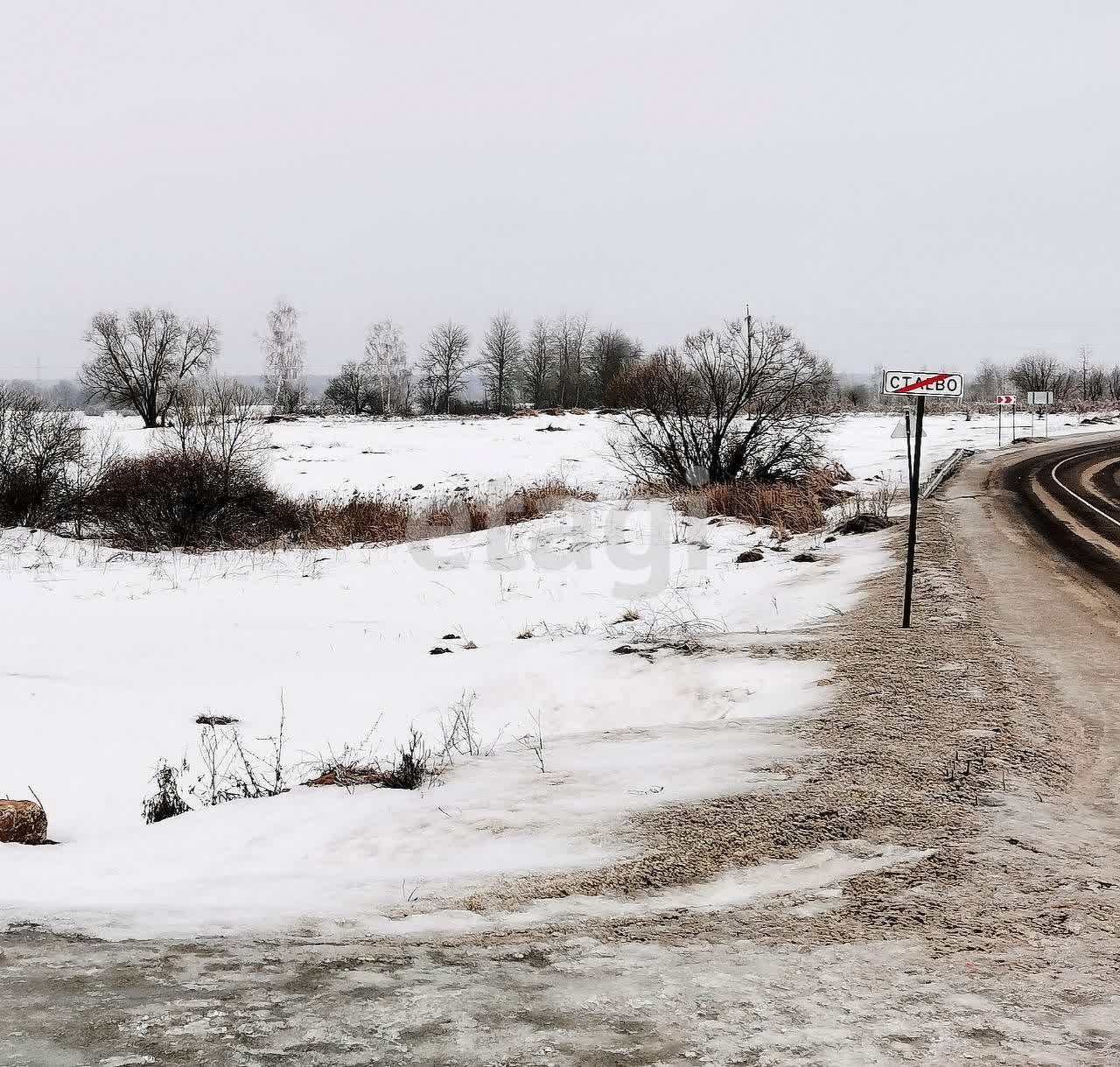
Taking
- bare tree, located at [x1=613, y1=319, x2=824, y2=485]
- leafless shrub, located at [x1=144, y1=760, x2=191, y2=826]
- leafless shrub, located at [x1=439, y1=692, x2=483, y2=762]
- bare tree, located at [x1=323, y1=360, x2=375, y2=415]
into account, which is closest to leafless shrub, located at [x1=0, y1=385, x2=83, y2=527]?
bare tree, located at [x1=613, y1=319, x2=824, y2=485]

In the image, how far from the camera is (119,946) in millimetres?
3197

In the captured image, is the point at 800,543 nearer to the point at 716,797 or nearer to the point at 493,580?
the point at 493,580

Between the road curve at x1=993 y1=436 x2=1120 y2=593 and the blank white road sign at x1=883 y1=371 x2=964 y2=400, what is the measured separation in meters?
3.41

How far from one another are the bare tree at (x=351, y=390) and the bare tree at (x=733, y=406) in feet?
198

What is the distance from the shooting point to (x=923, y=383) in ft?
26.5

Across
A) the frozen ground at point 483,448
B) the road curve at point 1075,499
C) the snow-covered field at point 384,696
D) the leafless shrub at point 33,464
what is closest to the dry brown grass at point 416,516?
the snow-covered field at point 384,696

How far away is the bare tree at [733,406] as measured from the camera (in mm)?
20234

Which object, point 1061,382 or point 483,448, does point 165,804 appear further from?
point 1061,382

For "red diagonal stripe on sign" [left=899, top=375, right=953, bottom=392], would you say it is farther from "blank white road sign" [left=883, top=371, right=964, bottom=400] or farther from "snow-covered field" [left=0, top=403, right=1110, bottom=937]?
"snow-covered field" [left=0, top=403, right=1110, bottom=937]

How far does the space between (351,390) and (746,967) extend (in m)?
81.4

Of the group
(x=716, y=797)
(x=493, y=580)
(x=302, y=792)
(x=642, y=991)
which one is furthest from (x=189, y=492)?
(x=642, y=991)

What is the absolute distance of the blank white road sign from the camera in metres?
8.07

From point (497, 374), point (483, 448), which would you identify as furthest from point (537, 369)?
point (483, 448)

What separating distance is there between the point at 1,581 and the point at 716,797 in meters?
14.0
